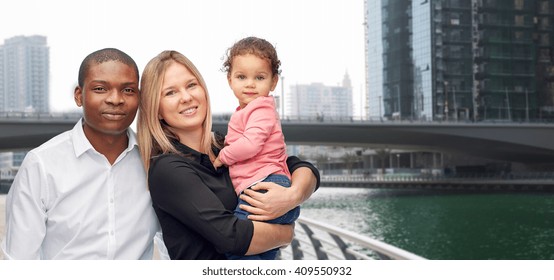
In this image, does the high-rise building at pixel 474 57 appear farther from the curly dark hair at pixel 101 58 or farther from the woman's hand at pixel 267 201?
the curly dark hair at pixel 101 58

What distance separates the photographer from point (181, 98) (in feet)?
7.08

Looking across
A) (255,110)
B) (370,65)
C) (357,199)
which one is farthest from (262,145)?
(370,65)

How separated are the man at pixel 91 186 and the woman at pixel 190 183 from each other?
8 centimetres

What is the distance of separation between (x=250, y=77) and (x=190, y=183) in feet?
1.47

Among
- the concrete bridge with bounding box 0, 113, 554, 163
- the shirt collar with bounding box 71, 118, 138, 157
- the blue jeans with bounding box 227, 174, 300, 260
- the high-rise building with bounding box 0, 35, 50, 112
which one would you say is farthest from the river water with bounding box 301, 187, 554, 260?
the shirt collar with bounding box 71, 118, 138, 157

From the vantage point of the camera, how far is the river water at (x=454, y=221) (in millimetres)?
19781

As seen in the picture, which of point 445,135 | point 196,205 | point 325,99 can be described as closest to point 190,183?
point 196,205

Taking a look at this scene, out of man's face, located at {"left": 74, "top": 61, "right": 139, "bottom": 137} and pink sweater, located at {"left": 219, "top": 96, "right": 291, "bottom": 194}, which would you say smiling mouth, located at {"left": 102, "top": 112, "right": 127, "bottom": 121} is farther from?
pink sweater, located at {"left": 219, "top": 96, "right": 291, "bottom": 194}

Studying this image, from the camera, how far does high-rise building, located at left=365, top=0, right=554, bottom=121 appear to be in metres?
60.9

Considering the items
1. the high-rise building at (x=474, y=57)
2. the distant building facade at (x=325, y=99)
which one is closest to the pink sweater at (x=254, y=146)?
the high-rise building at (x=474, y=57)

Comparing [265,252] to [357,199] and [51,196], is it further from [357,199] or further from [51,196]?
[357,199]

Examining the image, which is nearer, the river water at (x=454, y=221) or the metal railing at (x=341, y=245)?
the metal railing at (x=341, y=245)

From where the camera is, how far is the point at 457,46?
62562mm
